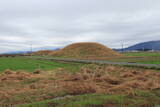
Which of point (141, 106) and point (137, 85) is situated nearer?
point (141, 106)

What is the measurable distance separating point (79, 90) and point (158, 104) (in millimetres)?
3140

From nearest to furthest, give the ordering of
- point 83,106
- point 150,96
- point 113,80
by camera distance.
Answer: point 83,106, point 150,96, point 113,80

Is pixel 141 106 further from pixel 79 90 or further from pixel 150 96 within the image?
pixel 79 90

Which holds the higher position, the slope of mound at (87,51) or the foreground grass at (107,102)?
the slope of mound at (87,51)

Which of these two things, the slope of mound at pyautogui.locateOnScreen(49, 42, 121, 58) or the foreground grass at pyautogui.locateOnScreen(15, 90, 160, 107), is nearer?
the foreground grass at pyautogui.locateOnScreen(15, 90, 160, 107)

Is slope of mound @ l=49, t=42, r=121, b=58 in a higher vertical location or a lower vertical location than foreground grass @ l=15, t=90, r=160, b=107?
higher

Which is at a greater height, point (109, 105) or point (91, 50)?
point (91, 50)

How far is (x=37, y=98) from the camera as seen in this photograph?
5.00 meters

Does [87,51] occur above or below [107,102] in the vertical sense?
above

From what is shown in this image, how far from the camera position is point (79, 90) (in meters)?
5.83

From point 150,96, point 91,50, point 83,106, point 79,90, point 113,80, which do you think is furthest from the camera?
point 91,50

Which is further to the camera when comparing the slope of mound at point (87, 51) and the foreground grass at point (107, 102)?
the slope of mound at point (87, 51)

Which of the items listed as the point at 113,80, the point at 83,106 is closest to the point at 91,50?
the point at 113,80

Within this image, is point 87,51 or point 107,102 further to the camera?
point 87,51
